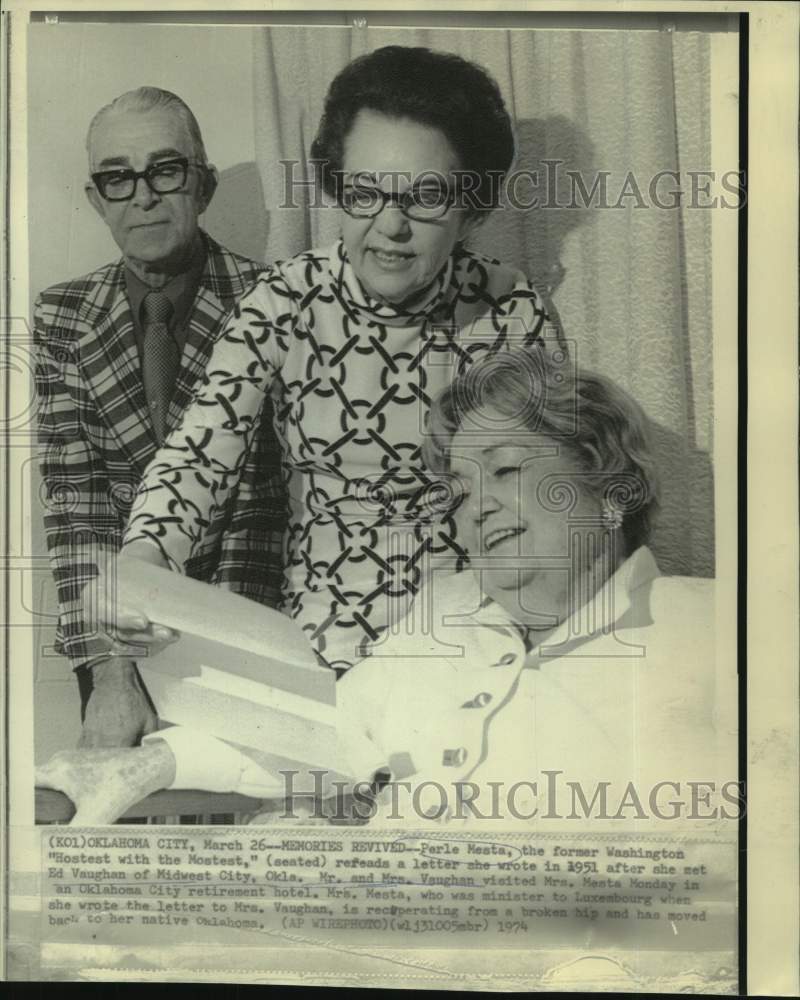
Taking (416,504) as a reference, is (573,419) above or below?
above

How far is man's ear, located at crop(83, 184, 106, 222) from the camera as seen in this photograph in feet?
7.72

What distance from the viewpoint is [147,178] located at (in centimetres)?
235

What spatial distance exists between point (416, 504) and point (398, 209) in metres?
0.52

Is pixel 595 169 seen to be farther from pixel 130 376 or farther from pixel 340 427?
pixel 130 376

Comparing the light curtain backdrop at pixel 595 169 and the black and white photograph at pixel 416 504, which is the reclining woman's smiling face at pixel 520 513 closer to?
the black and white photograph at pixel 416 504

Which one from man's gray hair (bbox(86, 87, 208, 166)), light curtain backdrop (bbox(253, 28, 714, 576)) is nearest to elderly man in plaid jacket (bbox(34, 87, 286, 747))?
man's gray hair (bbox(86, 87, 208, 166))

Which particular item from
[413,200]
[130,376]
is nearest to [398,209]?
[413,200]

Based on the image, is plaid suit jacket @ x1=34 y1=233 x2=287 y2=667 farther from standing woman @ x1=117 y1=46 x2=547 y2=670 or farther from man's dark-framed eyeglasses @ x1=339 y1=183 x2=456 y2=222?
man's dark-framed eyeglasses @ x1=339 y1=183 x2=456 y2=222

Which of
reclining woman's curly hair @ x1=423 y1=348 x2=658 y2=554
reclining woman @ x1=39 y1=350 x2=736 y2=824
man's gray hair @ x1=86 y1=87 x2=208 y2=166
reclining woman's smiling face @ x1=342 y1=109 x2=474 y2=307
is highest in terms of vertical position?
man's gray hair @ x1=86 y1=87 x2=208 y2=166

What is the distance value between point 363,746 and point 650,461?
0.72 meters

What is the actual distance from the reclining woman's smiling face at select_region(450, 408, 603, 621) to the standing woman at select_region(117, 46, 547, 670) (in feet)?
0.21

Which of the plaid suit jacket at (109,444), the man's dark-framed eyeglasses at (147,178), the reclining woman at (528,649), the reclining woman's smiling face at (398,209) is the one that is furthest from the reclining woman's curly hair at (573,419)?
the man's dark-framed eyeglasses at (147,178)

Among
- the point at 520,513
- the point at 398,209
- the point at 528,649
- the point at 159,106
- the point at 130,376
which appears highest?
the point at 159,106

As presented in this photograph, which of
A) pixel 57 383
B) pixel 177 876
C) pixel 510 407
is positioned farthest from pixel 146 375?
pixel 177 876
